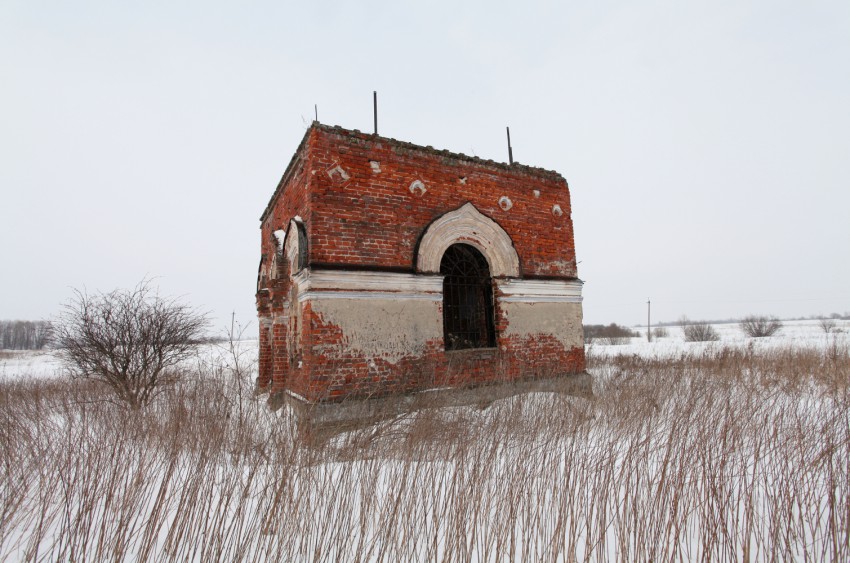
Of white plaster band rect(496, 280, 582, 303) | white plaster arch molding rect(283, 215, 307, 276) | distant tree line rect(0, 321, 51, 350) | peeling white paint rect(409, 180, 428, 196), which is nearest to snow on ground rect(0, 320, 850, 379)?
white plaster arch molding rect(283, 215, 307, 276)

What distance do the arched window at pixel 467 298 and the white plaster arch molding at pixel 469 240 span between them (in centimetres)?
20

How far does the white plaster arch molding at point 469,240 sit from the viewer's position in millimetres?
6828

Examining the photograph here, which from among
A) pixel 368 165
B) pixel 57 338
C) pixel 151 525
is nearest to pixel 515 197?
pixel 368 165

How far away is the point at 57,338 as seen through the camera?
24.0 ft

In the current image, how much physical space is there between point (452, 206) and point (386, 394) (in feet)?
11.1

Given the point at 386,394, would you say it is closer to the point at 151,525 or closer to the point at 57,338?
the point at 151,525

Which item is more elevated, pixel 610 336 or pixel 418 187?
pixel 418 187

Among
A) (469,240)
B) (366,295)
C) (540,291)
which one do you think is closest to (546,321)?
(540,291)

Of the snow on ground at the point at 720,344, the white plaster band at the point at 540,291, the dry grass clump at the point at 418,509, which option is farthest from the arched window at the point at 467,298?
the snow on ground at the point at 720,344

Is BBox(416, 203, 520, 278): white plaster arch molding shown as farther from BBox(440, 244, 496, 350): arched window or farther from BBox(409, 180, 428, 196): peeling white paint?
BBox(409, 180, 428, 196): peeling white paint

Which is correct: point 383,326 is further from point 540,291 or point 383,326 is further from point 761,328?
point 761,328

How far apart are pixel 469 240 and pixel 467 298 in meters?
1.12

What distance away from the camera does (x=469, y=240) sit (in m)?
7.30

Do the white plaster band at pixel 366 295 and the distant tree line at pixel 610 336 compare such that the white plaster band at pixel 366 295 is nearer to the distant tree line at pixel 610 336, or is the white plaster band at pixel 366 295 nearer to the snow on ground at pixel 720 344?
the snow on ground at pixel 720 344
